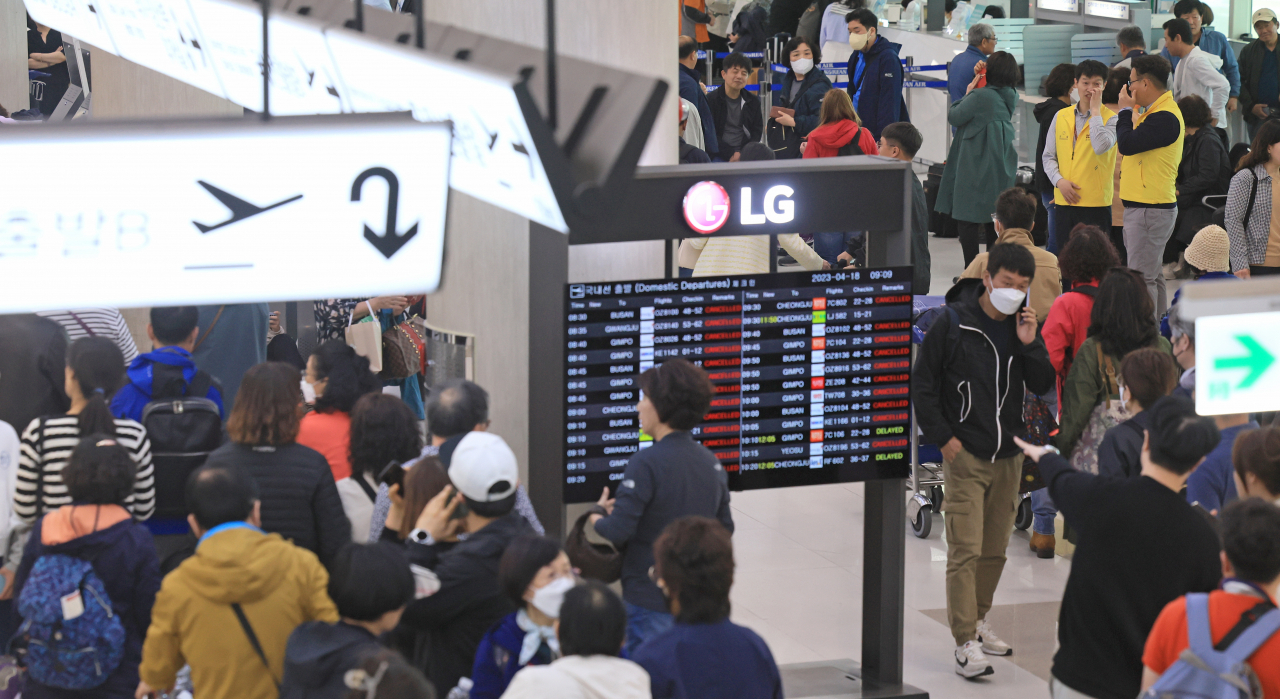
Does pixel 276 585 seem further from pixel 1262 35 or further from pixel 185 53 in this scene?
pixel 1262 35

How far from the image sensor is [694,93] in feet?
38.5

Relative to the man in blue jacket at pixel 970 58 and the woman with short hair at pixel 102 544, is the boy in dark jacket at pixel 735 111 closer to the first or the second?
the man in blue jacket at pixel 970 58

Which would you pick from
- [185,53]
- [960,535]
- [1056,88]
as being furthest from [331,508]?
[1056,88]

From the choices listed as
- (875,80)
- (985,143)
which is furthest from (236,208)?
(875,80)

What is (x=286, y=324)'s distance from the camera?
8914 millimetres

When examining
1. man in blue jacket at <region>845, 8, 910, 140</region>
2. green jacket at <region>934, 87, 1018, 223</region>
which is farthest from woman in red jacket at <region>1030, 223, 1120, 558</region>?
man in blue jacket at <region>845, 8, 910, 140</region>

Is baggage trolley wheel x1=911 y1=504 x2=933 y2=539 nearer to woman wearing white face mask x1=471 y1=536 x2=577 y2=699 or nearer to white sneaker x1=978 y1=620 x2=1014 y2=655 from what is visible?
white sneaker x1=978 y1=620 x2=1014 y2=655

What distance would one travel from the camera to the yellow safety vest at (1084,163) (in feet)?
32.1

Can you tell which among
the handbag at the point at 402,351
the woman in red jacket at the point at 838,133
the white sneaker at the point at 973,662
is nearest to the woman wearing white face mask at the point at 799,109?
the woman in red jacket at the point at 838,133

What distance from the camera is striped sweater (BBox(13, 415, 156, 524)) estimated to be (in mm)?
4418

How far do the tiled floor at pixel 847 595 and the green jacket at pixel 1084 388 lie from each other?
90 cm

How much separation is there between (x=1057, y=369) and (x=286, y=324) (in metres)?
4.71

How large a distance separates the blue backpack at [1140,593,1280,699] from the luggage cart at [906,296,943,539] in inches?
154

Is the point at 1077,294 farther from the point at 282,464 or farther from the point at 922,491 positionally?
the point at 282,464
